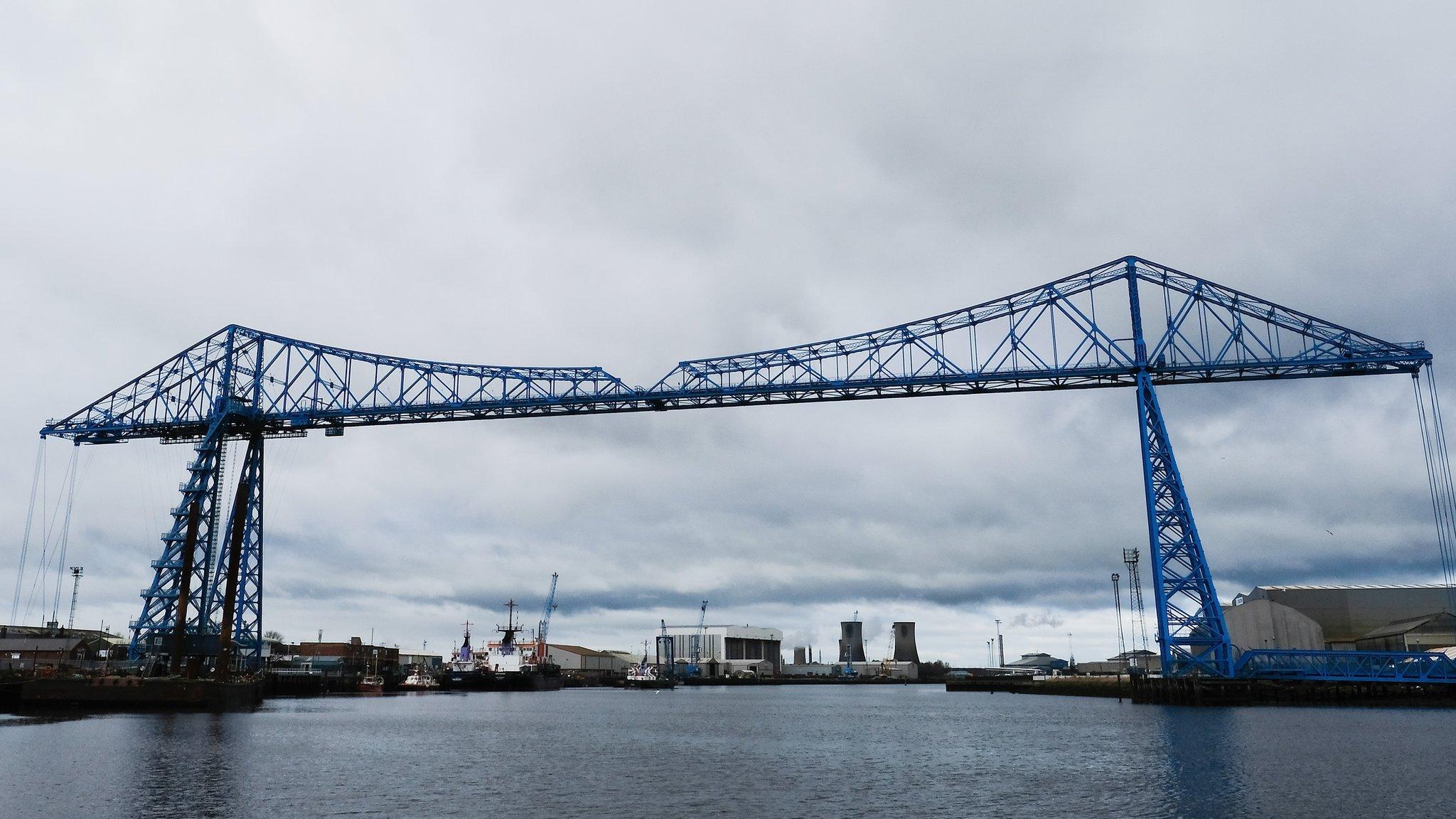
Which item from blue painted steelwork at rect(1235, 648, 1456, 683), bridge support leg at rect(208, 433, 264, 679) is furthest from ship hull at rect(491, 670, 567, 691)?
blue painted steelwork at rect(1235, 648, 1456, 683)

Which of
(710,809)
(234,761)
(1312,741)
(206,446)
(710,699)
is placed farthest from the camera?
(710,699)

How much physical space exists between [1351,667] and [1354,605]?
23.0 metres

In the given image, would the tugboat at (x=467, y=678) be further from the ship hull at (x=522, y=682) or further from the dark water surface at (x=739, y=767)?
the dark water surface at (x=739, y=767)

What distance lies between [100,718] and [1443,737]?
55526mm

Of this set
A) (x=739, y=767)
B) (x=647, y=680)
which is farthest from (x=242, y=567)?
(x=647, y=680)

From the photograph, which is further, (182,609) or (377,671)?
(377,671)

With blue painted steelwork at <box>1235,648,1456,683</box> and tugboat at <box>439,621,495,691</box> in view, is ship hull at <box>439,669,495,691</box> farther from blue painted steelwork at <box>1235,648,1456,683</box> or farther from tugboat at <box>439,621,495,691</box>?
blue painted steelwork at <box>1235,648,1456,683</box>

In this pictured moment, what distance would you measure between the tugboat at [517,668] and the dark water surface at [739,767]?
6907 centimetres

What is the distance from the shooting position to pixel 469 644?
5192 inches

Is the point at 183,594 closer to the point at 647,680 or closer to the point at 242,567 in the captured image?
the point at 242,567

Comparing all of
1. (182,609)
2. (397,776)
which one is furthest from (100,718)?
(397,776)

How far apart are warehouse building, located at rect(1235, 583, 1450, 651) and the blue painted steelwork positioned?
60.9 ft

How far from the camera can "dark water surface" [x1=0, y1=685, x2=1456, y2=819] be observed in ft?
76.3

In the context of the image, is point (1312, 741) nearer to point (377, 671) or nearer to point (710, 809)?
point (710, 809)
